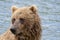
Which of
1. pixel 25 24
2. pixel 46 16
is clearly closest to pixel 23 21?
pixel 25 24

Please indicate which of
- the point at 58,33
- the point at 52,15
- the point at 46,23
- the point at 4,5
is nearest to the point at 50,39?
the point at 58,33

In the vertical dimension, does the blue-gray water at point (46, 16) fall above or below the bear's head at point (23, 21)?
below

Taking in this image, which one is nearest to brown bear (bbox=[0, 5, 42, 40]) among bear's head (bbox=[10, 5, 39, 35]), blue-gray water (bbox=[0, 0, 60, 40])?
bear's head (bbox=[10, 5, 39, 35])

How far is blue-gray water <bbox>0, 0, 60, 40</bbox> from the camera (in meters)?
11.1

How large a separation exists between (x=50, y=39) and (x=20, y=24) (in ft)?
11.0

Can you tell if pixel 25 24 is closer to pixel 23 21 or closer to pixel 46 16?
pixel 23 21

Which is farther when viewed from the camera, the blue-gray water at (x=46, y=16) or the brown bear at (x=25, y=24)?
the blue-gray water at (x=46, y=16)

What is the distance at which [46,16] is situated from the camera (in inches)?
520

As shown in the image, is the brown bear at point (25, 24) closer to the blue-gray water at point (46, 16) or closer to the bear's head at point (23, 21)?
the bear's head at point (23, 21)

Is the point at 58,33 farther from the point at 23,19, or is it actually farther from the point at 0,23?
the point at 23,19

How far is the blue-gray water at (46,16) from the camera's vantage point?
36.3 ft

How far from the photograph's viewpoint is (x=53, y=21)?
1248 cm

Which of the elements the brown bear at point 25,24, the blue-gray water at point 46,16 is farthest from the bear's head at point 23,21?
the blue-gray water at point 46,16

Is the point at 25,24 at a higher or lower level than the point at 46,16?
higher
